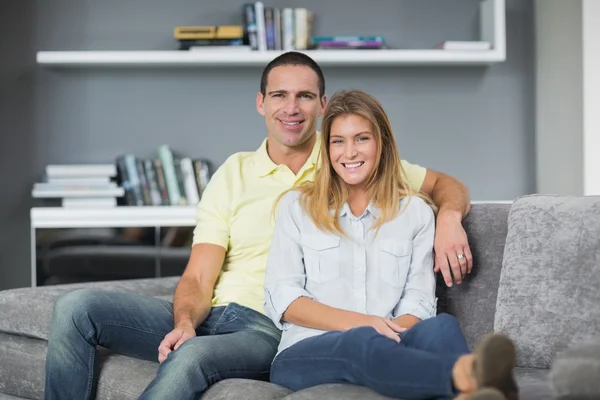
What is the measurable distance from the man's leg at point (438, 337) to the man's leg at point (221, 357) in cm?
42

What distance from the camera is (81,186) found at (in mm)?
4328

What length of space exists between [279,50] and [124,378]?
2449mm

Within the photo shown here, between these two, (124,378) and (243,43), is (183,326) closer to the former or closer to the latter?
(124,378)

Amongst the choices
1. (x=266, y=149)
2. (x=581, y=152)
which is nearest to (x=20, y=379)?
(x=266, y=149)

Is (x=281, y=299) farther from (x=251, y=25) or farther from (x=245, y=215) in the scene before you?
(x=251, y=25)

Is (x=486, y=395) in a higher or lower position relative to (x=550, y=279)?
lower

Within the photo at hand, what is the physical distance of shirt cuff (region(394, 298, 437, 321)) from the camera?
7.13 ft

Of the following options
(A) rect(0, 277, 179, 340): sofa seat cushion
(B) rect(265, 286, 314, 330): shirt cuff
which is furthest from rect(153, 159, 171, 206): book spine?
(B) rect(265, 286, 314, 330): shirt cuff

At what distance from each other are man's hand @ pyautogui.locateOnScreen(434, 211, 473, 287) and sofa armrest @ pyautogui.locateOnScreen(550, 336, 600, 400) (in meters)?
0.67

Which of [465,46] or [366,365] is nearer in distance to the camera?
[366,365]

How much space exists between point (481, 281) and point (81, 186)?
8.08ft

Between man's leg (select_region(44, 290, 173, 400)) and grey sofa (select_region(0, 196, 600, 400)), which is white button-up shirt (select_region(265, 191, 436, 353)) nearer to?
grey sofa (select_region(0, 196, 600, 400))

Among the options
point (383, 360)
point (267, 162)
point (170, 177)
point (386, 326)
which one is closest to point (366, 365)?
point (383, 360)

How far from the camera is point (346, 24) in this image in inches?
185
